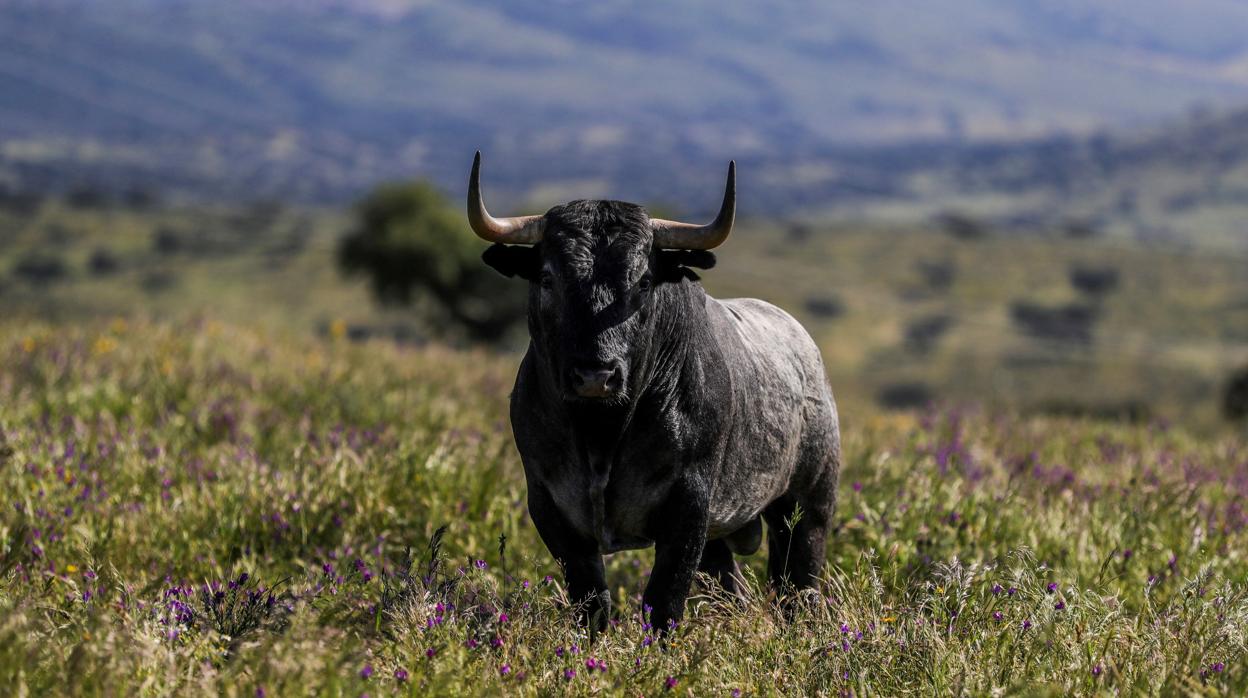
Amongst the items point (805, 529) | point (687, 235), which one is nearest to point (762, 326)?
point (805, 529)

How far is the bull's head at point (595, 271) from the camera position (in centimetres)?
587

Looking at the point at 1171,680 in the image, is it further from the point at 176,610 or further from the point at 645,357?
the point at 176,610

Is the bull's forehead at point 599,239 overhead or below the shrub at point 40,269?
overhead

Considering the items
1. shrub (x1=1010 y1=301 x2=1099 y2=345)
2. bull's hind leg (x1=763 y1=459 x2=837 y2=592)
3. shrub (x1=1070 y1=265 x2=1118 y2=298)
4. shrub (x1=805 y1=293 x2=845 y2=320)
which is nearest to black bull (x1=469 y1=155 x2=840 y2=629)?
bull's hind leg (x1=763 y1=459 x2=837 y2=592)

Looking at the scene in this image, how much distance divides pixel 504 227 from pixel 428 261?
48.9 metres

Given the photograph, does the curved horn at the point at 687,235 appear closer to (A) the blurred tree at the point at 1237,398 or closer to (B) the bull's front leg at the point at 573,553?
(B) the bull's front leg at the point at 573,553

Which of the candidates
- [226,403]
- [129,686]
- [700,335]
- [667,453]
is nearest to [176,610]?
[129,686]

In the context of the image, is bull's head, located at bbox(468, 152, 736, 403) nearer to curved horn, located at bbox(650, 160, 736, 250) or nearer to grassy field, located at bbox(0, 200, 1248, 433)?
curved horn, located at bbox(650, 160, 736, 250)

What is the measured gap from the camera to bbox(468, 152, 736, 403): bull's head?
19.3 ft

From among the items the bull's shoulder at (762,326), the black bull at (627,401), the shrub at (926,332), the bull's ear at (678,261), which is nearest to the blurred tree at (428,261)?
the bull's shoulder at (762,326)

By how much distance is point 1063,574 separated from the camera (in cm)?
792

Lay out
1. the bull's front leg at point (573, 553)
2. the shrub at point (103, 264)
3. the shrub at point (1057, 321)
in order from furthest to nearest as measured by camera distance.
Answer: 1. the shrub at point (103, 264)
2. the shrub at point (1057, 321)
3. the bull's front leg at point (573, 553)

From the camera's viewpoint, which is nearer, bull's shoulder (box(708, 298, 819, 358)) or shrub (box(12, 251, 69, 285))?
bull's shoulder (box(708, 298, 819, 358))

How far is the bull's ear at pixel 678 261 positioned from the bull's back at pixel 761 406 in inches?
21.5
